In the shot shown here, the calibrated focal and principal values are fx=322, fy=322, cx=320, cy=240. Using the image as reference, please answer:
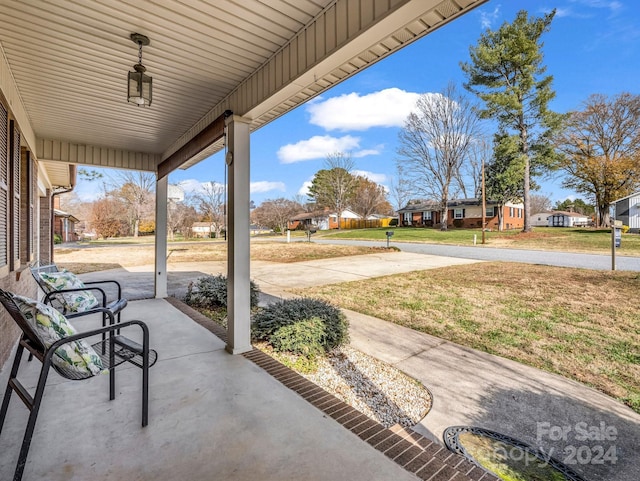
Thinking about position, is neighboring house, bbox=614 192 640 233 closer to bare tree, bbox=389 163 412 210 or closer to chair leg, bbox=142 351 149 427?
bare tree, bbox=389 163 412 210

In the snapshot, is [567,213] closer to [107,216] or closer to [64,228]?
[107,216]

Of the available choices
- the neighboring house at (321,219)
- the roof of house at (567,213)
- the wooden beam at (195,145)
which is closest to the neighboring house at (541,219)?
the roof of house at (567,213)

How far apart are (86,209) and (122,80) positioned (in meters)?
38.6

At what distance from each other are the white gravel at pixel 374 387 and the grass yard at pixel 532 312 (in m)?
1.53

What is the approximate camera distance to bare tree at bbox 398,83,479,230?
25.9 metres

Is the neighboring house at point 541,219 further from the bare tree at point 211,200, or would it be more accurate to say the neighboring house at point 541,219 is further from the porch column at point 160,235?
the porch column at point 160,235

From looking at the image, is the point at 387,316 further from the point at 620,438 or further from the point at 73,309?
the point at 73,309

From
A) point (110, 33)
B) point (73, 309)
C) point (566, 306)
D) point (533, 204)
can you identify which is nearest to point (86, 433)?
point (73, 309)

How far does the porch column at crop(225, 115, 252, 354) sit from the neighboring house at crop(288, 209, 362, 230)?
127 ft

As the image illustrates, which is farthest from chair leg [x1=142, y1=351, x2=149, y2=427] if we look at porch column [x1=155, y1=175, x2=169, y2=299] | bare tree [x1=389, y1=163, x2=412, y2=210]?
bare tree [x1=389, y1=163, x2=412, y2=210]

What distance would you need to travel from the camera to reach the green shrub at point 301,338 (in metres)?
3.48

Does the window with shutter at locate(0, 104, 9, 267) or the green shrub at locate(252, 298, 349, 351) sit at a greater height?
the window with shutter at locate(0, 104, 9, 267)

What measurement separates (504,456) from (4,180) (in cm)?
466

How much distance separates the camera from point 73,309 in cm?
309
